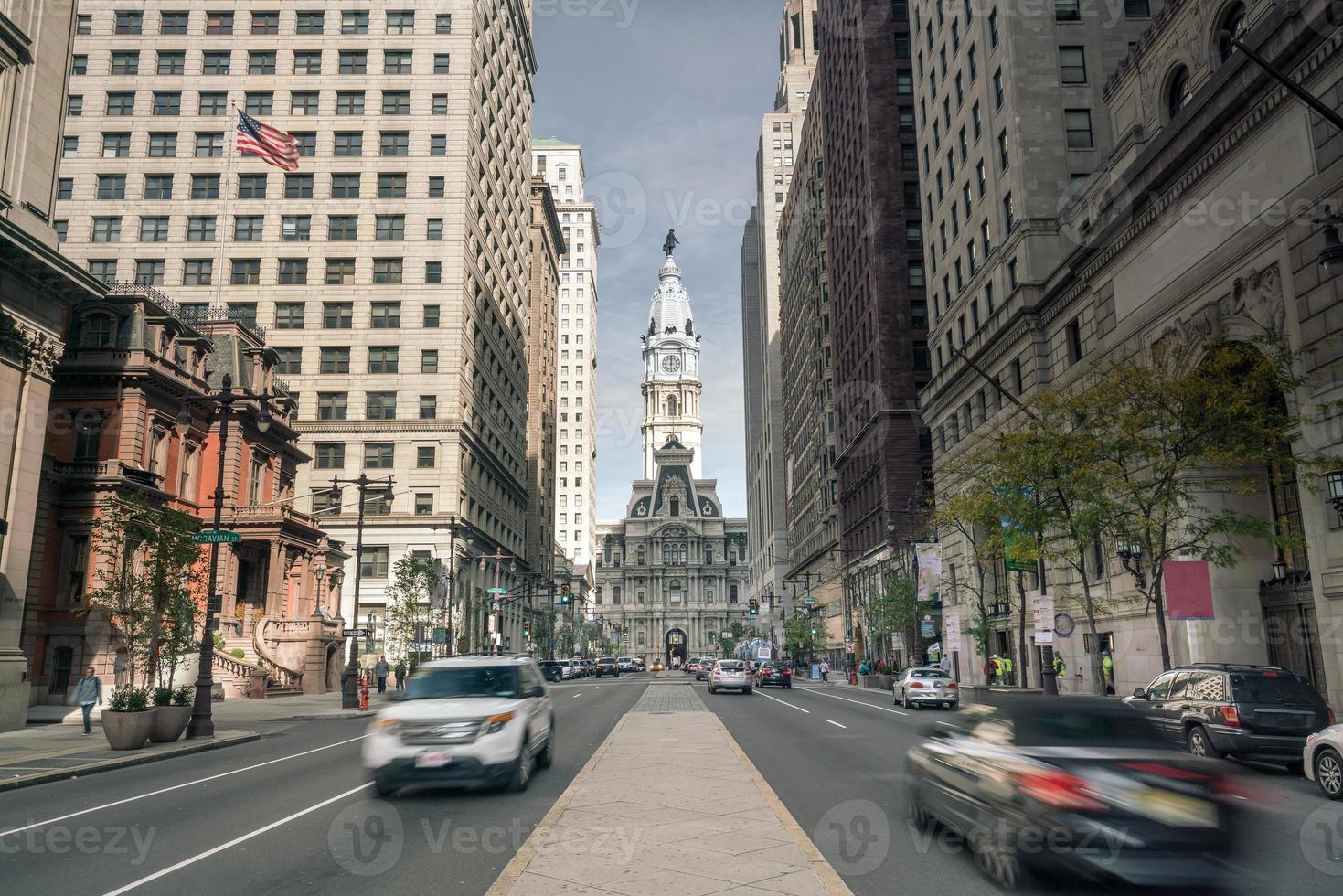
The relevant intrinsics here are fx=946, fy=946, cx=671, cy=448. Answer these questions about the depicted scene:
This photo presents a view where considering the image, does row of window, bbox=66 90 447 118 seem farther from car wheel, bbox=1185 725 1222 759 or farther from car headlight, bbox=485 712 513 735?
→ car wheel, bbox=1185 725 1222 759

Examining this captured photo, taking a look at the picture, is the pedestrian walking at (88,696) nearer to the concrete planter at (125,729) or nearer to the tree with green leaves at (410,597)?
the concrete planter at (125,729)

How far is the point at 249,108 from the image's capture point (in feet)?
229

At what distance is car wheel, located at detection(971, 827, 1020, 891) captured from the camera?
7.99 metres

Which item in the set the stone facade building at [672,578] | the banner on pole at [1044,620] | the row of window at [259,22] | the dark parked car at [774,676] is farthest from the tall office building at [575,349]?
the banner on pole at [1044,620]

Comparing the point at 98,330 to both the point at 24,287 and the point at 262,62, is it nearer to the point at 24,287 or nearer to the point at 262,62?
the point at 24,287

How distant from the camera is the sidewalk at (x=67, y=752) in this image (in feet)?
54.2

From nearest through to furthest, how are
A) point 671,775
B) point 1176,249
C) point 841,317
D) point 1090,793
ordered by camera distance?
1. point 1090,793
2. point 671,775
3. point 1176,249
4. point 841,317

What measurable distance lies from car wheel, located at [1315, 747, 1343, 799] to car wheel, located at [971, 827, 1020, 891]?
7166 millimetres

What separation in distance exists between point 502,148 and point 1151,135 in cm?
6461

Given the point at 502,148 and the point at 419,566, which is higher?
the point at 502,148

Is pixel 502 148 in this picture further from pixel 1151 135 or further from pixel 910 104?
pixel 1151 135

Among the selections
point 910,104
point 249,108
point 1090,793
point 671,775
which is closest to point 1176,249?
point 671,775

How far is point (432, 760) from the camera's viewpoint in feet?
41.0

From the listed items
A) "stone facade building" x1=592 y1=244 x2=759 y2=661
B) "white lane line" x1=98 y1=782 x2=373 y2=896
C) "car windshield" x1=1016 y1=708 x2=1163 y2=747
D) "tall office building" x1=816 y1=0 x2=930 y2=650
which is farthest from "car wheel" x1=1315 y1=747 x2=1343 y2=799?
"stone facade building" x1=592 y1=244 x2=759 y2=661
